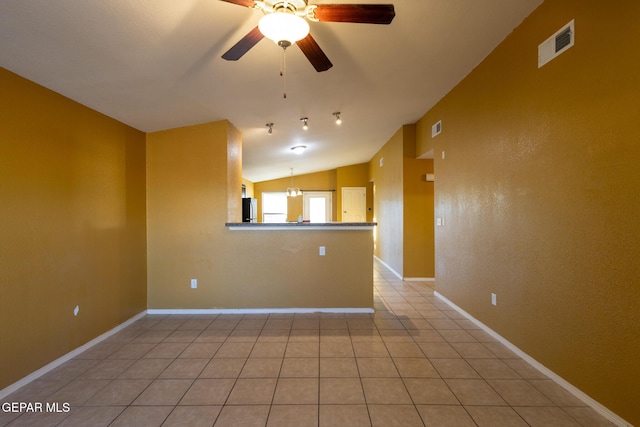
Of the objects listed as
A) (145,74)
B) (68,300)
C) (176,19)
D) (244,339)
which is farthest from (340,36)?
(68,300)

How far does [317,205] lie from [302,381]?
7.44 m

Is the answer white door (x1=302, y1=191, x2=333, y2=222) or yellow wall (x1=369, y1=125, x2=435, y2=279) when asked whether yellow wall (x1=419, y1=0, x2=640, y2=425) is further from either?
white door (x1=302, y1=191, x2=333, y2=222)

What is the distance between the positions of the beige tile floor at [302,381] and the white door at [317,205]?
630 centimetres

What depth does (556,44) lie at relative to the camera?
2018 mm

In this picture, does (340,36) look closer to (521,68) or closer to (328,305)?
(521,68)

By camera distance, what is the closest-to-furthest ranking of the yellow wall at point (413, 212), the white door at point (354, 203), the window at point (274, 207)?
the yellow wall at point (413, 212), the white door at point (354, 203), the window at point (274, 207)

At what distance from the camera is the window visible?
9740mm

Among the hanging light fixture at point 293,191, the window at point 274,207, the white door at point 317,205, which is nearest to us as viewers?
the hanging light fixture at point 293,191

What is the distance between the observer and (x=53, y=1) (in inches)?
57.3

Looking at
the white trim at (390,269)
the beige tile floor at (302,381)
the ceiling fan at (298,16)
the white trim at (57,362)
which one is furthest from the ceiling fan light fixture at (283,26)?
the white trim at (390,269)

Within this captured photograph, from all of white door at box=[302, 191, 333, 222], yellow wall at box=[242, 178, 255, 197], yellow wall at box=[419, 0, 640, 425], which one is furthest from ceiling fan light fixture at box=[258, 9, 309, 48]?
white door at box=[302, 191, 333, 222]

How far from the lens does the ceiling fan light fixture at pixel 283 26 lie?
1312 millimetres

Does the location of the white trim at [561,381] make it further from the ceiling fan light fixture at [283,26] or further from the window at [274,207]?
the window at [274,207]

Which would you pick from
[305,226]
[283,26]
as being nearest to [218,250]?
[305,226]
